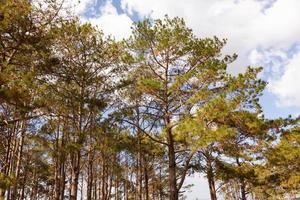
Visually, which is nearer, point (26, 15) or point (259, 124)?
point (26, 15)

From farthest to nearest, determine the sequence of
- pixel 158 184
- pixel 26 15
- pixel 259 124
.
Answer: pixel 158 184
pixel 259 124
pixel 26 15

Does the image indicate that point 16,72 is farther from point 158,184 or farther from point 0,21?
point 158,184

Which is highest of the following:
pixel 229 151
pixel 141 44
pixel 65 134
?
pixel 141 44

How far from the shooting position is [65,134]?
20.8 metres

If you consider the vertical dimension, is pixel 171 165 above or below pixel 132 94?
below

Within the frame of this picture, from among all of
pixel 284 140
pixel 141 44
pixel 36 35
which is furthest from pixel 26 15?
pixel 284 140

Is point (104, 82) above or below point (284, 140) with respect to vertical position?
above

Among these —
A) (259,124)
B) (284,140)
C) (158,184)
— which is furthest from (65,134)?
(158,184)

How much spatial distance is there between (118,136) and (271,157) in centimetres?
944

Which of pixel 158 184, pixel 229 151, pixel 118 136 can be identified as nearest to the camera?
pixel 118 136

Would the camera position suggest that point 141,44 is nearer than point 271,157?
Yes

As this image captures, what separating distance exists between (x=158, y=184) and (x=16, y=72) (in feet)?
86.7

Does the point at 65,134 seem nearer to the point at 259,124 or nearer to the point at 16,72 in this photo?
the point at 16,72

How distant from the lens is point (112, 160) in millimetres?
31406
